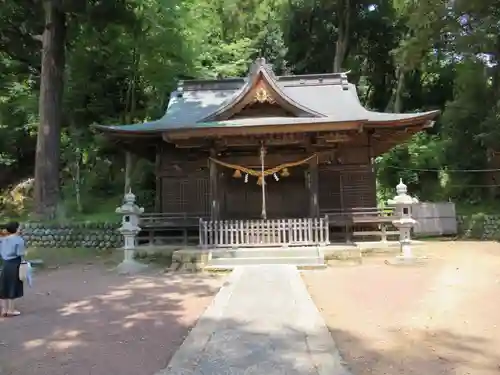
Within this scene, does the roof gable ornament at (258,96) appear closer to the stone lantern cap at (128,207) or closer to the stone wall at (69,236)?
the stone lantern cap at (128,207)

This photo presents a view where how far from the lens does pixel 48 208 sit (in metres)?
16.3

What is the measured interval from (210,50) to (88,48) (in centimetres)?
692

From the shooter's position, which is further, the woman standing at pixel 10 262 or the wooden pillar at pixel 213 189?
the wooden pillar at pixel 213 189

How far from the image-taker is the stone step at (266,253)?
38.0 ft

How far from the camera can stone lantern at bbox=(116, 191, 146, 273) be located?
461 inches

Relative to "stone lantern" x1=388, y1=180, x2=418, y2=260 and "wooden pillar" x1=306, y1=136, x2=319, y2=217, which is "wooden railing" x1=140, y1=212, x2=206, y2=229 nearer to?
"wooden pillar" x1=306, y1=136, x2=319, y2=217

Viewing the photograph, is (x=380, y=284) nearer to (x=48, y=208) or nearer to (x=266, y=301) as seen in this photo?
(x=266, y=301)

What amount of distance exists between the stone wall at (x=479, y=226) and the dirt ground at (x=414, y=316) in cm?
750

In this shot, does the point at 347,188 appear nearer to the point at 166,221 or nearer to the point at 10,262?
the point at 166,221

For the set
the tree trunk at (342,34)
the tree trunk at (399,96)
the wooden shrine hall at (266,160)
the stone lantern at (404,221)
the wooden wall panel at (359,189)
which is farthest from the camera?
the tree trunk at (342,34)

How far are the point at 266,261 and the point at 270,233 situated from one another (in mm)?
1088

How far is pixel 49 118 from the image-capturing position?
652 inches

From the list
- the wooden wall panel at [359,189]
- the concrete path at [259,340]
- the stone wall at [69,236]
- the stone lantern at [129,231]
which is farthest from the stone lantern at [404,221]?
the stone wall at [69,236]

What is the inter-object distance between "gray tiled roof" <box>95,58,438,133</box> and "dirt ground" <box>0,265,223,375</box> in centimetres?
528
